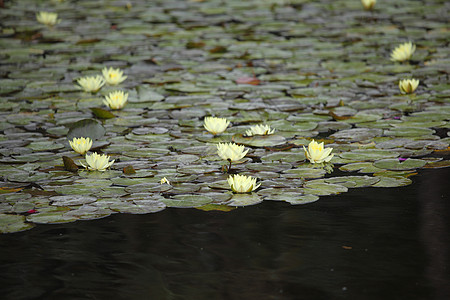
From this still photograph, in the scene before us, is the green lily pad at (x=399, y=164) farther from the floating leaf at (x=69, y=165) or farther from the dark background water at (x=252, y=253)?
the floating leaf at (x=69, y=165)

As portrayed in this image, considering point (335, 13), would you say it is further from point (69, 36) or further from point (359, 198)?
point (359, 198)

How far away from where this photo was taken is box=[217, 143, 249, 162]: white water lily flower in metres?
2.92

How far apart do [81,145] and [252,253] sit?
1307 millimetres

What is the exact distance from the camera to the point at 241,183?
262 centimetres

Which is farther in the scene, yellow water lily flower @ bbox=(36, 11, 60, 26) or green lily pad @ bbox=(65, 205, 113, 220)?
yellow water lily flower @ bbox=(36, 11, 60, 26)

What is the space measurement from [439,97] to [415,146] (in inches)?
37.0

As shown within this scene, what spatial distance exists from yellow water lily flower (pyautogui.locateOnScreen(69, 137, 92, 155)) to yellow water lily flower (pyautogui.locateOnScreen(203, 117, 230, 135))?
0.61 metres

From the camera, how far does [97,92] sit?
4.34 m

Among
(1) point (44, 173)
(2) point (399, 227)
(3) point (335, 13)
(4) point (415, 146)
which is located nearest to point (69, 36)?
(3) point (335, 13)

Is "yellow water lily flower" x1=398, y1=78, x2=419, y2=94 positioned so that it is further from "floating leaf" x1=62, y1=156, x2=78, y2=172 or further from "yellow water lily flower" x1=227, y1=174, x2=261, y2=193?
"floating leaf" x1=62, y1=156, x2=78, y2=172

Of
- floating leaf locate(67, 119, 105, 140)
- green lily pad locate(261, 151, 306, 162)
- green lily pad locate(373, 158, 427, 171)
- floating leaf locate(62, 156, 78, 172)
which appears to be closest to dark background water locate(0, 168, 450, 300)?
green lily pad locate(373, 158, 427, 171)

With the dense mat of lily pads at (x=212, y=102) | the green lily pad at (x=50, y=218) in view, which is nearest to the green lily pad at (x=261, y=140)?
the dense mat of lily pads at (x=212, y=102)

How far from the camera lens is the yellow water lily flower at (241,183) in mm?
2621

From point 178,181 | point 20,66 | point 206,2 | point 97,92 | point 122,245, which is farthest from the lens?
point 206,2
